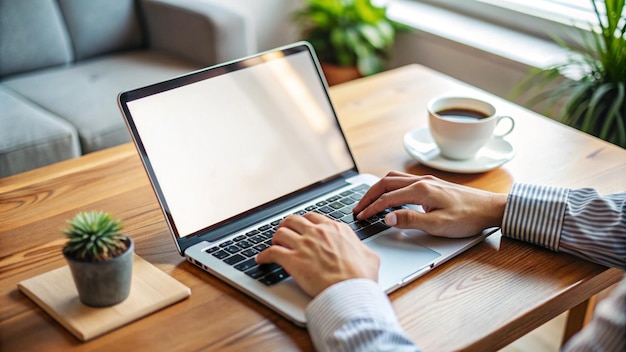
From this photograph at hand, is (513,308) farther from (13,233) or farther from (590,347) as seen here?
(13,233)

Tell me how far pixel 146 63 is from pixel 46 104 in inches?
17.1

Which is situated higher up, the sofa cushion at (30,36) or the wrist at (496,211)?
the wrist at (496,211)

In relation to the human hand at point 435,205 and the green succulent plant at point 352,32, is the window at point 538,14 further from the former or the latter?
the human hand at point 435,205

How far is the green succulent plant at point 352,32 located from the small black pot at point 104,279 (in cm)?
213

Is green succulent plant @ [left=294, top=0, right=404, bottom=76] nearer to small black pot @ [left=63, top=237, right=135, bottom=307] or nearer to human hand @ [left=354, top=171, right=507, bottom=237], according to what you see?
human hand @ [left=354, top=171, right=507, bottom=237]

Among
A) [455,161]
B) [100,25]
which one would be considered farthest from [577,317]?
[100,25]

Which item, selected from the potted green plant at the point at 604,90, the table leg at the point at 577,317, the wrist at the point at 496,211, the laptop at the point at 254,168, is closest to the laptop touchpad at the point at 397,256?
the laptop at the point at 254,168

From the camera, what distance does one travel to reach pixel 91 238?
2.59ft

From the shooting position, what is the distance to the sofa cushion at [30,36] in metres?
2.35

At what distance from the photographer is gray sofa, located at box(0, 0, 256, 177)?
6.56ft

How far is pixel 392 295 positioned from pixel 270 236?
0.69 feet

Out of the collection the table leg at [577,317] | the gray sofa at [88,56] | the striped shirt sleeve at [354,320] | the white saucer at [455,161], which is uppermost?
the striped shirt sleeve at [354,320]

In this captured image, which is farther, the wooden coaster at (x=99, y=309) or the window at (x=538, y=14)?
the window at (x=538, y=14)

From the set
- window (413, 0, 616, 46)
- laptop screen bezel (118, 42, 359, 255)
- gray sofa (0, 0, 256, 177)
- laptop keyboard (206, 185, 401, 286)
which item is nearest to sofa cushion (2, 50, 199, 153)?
gray sofa (0, 0, 256, 177)
